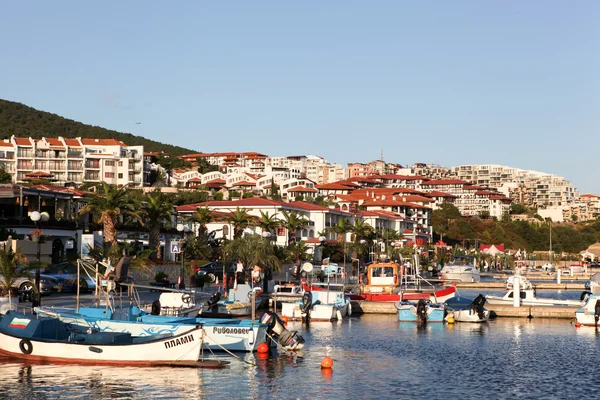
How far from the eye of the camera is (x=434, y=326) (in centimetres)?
4753

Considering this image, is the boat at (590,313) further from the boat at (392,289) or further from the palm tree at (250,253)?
the palm tree at (250,253)

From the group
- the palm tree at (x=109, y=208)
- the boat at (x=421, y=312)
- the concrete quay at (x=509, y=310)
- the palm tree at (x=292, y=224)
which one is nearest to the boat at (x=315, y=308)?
the concrete quay at (x=509, y=310)

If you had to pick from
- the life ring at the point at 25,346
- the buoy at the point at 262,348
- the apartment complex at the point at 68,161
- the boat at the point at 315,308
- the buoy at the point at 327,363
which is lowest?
the buoy at the point at 327,363

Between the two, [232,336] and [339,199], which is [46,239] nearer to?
[232,336]

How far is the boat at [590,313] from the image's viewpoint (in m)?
47.5

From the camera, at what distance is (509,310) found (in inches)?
2083

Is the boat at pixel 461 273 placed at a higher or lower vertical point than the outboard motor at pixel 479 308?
higher

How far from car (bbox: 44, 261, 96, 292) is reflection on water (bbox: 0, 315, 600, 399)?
15.7 m

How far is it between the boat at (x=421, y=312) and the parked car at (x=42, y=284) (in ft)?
65.9

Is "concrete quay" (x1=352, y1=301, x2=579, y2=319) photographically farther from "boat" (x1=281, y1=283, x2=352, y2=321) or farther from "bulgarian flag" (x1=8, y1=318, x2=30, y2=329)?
"bulgarian flag" (x1=8, y1=318, x2=30, y2=329)

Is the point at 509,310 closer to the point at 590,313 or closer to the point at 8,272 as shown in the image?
the point at 590,313

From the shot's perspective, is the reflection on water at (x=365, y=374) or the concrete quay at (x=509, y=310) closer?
the reflection on water at (x=365, y=374)

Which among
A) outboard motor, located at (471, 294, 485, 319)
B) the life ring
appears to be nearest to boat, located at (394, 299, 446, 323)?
outboard motor, located at (471, 294, 485, 319)

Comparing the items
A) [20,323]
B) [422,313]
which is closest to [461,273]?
[422,313]
